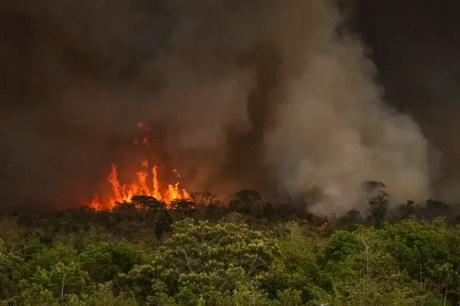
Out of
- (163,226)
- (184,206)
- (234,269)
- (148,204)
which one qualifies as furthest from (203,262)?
(148,204)

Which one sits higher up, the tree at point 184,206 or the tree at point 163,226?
the tree at point 184,206

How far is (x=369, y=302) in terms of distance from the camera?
41.0m

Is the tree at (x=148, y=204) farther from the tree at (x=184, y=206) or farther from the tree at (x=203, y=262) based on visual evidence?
the tree at (x=203, y=262)

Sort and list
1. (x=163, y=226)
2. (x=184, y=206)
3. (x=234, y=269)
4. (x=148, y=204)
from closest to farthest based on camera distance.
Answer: (x=234, y=269) → (x=163, y=226) → (x=184, y=206) → (x=148, y=204)

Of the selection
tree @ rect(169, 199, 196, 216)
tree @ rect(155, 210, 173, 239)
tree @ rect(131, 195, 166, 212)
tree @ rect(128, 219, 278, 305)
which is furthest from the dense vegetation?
tree @ rect(131, 195, 166, 212)

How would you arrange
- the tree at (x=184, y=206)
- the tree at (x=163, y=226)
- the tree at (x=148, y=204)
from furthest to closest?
the tree at (x=148, y=204), the tree at (x=184, y=206), the tree at (x=163, y=226)

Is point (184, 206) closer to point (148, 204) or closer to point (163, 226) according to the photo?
point (148, 204)

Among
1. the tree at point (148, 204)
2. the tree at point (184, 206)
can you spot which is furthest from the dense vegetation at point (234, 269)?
the tree at point (148, 204)

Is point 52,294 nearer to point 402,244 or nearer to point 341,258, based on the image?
point 341,258

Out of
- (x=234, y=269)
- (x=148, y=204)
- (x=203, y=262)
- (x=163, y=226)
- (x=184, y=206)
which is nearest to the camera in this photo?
(x=234, y=269)

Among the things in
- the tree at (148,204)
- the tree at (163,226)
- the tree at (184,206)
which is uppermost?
the tree at (148,204)

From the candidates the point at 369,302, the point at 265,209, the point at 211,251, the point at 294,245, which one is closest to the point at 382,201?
the point at 265,209

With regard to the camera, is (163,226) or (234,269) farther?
(163,226)

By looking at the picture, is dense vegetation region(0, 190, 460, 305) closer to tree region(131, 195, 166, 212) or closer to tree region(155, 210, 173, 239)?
tree region(155, 210, 173, 239)
